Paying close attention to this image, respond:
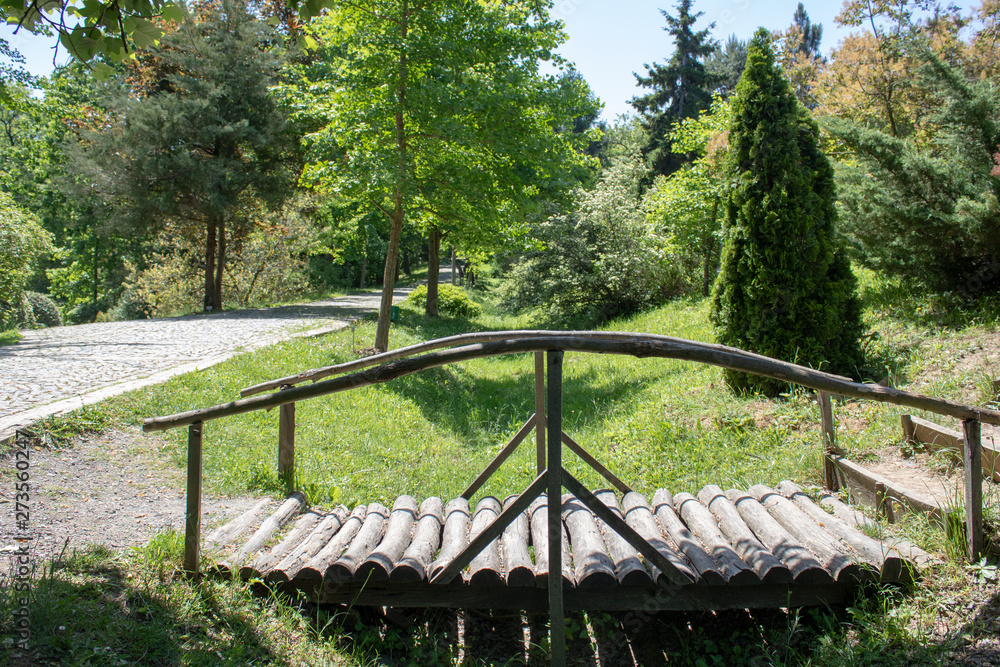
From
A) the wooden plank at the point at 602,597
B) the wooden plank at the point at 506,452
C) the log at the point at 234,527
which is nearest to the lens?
the wooden plank at the point at 602,597

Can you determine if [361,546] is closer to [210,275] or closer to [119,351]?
[119,351]

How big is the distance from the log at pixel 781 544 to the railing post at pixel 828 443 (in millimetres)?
754

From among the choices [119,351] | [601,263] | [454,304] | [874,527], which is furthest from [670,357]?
[454,304]

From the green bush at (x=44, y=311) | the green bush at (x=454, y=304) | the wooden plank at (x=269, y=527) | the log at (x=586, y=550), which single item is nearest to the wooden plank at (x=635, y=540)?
the log at (x=586, y=550)

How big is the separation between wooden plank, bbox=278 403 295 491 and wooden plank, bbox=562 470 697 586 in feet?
8.30

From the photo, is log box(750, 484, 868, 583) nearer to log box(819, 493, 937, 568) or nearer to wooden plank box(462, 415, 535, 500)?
log box(819, 493, 937, 568)

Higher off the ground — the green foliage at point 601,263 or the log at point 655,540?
the green foliage at point 601,263

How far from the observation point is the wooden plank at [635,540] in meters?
3.27

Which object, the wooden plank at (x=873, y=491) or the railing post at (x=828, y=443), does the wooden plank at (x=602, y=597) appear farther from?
the railing post at (x=828, y=443)

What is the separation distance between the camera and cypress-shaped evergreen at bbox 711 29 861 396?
6.80 metres

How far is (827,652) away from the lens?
3125mm

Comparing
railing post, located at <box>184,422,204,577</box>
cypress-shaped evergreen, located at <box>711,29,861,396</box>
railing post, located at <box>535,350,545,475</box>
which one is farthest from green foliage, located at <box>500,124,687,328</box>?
railing post, located at <box>184,422,204,577</box>

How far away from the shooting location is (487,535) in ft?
10.9
